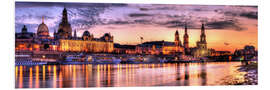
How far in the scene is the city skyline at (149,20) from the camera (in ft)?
39.1

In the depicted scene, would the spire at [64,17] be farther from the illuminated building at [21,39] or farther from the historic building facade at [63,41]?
the illuminated building at [21,39]

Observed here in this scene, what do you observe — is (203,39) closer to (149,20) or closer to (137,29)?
(149,20)

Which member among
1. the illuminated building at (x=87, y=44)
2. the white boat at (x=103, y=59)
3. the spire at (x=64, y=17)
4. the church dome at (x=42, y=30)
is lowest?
the white boat at (x=103, y=59)

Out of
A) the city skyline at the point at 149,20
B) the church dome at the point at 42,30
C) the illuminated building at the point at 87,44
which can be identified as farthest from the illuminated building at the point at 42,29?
the illuminated building at the point at 87,44

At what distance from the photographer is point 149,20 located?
504 inches

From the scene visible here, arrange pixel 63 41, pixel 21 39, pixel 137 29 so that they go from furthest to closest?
pixel 63 41
pixel 137 29
pixel 21 39

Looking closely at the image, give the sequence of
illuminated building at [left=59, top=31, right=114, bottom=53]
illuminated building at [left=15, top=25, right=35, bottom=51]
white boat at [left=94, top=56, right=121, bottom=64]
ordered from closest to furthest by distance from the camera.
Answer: illuminated building at [left=15, top=25, right=35, bottom=51]
illuminated building at [left=59, top=31, right=114, bottom=53]
white boat at [left=94, top=56, right=121, bottom=64]

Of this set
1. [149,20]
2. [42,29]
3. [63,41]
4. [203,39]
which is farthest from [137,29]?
[63,41]

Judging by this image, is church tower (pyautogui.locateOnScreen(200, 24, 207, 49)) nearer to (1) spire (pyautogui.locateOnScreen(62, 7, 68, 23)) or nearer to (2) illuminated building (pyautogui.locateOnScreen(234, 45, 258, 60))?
(2) illuminated building (pyautogui.locateOnScreen(234, 45, 258, 60))

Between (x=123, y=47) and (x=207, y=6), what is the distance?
11.5ft

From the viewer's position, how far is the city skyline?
39.1 feet

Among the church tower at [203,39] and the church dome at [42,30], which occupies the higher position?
the church dome at [42,30]

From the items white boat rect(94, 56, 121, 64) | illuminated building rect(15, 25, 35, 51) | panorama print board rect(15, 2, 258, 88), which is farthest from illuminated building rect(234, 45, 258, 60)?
illuminated building rect(15, 25, 35, 51)

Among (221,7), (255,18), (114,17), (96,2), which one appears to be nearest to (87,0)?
(96,2)
